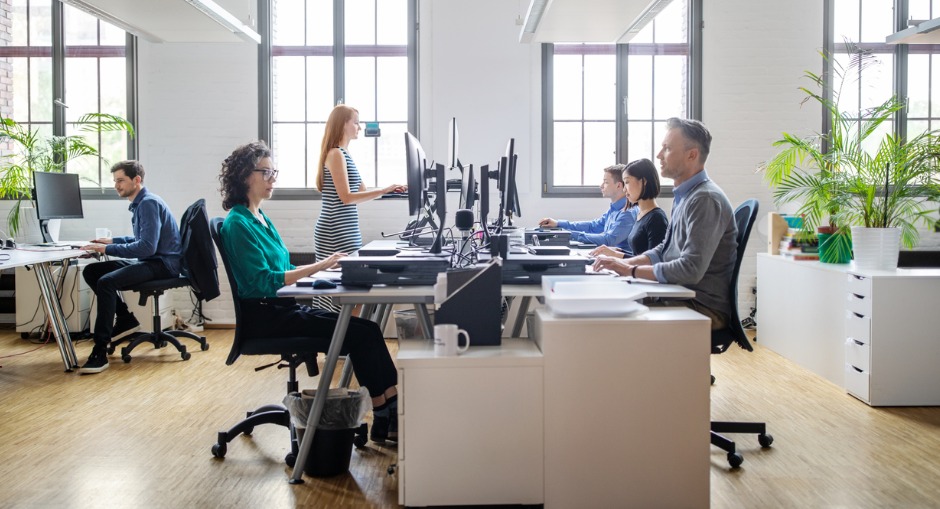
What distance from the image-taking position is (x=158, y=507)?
256 cm

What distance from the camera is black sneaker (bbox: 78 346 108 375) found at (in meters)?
4.71

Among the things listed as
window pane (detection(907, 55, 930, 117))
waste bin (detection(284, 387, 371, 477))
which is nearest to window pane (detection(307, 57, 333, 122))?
waste bin (detection(284, 387, 371, 477))

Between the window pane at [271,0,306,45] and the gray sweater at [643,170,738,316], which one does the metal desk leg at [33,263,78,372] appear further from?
the gray sweater at [643,170,738,316]

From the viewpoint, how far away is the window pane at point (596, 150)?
6.33 metres

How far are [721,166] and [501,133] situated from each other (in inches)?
69.0

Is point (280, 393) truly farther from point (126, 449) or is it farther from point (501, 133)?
point (501, 133)

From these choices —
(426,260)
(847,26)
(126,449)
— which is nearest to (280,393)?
(126,449)

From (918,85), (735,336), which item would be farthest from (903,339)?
(918,85)

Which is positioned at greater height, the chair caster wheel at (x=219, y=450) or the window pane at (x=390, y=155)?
the window pane at (x=390, y=155)

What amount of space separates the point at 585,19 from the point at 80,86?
169 inches

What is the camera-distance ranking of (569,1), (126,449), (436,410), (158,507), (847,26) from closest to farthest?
(436,410)
(158,507)
(126,449)
(569,1)
(847,26)

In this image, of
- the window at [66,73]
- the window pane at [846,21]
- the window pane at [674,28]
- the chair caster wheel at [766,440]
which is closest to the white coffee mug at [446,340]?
the chair caster wheel at [766,440]

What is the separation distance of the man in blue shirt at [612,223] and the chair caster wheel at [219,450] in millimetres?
2206

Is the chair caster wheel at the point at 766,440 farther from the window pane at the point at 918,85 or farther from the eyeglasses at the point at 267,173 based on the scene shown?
the window pane at the point at 918,85
